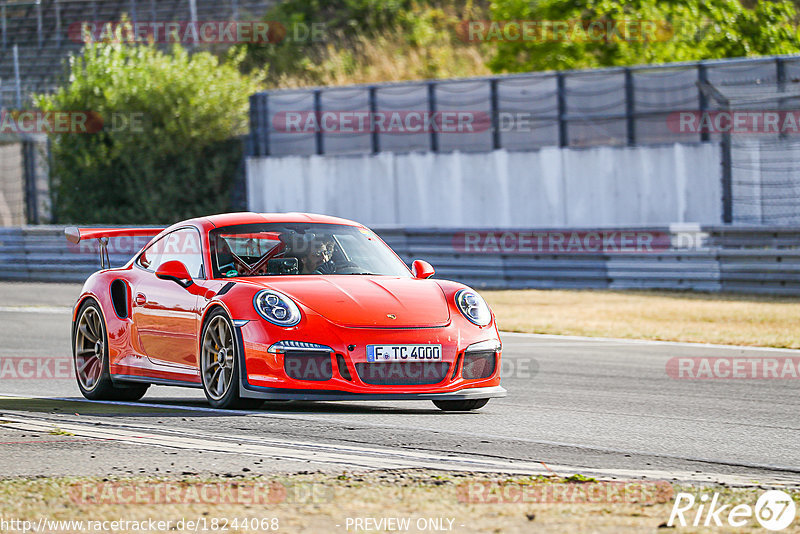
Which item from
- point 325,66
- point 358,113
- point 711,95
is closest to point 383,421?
point 711,95

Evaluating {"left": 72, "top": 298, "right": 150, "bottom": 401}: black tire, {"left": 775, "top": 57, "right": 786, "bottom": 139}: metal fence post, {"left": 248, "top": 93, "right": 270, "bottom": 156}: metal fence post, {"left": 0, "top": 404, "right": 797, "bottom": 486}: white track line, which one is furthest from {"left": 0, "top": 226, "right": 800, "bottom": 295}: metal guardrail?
{"left": 0, "top": 404, "right": 797, "bottom": 486}: white track line

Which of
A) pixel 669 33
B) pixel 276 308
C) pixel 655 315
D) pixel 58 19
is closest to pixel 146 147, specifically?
pixel 669 33

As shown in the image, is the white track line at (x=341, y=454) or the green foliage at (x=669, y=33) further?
the green foliage at (x=669, y=33)

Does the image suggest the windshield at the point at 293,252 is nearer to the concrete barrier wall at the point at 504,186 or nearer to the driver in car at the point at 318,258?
the driver in car at the point at 318,258

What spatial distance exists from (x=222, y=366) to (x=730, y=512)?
12.7 feet

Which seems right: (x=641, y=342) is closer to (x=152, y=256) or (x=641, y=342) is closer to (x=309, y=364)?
(x=152, y=256)

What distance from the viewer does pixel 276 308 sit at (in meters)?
8.12

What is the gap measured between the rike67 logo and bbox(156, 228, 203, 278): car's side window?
4298mm

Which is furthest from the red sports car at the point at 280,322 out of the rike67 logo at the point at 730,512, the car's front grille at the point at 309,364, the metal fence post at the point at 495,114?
the metal fence post at the point at 495,114

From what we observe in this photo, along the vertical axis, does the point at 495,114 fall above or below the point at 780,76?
below

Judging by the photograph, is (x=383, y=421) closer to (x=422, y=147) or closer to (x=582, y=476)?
(x=582, y=476)

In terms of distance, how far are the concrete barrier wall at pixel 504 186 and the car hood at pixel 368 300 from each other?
628 inches

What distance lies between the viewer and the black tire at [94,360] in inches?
377

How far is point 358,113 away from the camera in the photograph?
29484 millimetres
